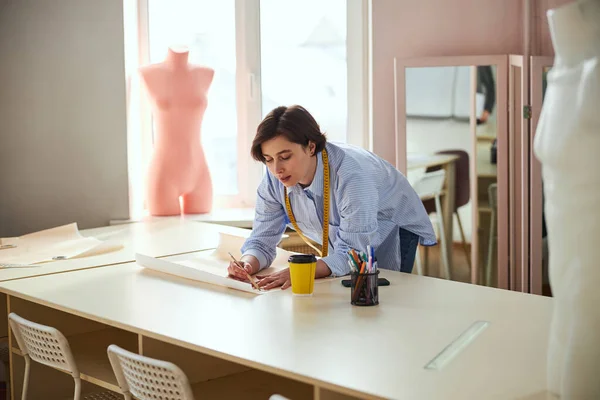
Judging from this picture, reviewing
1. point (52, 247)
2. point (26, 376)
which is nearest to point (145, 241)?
point (52, 247)

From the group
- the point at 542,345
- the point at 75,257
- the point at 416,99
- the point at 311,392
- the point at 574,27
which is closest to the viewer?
the point at 574,27

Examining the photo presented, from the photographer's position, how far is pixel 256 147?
2.73 m

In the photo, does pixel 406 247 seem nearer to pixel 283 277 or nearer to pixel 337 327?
pixel 283 277

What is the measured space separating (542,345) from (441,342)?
0.80 ft

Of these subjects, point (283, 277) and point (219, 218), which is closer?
point (283, 277)

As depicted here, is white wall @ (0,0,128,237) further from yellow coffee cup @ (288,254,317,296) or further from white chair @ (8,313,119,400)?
yellow coffee cup @ (288,254,317,296)

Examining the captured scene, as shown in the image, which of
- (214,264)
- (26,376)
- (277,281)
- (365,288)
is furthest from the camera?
(214,264)

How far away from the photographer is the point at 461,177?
429cm

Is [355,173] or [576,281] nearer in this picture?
[576,281]

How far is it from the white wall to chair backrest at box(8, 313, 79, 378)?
1880mm

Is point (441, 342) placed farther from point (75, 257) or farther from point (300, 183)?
point (75, 257)

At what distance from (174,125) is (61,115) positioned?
619 mm

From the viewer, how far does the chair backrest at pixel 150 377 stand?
80.7 inches

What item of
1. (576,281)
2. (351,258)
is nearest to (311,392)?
(351,258)
